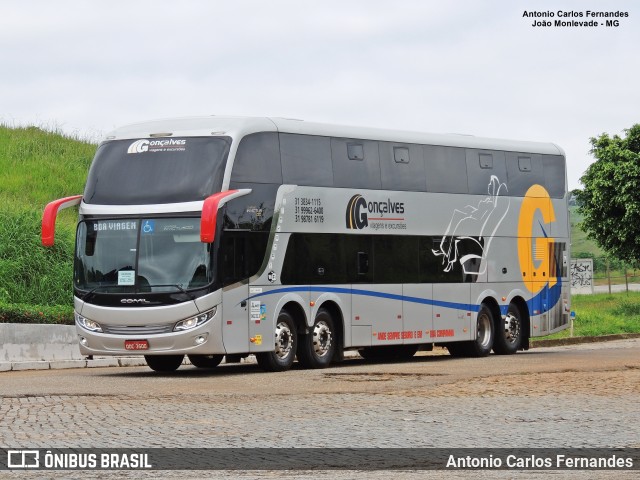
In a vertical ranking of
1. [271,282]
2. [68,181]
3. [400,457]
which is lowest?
[400,457]

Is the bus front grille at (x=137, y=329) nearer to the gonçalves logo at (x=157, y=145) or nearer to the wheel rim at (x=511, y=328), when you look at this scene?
the gonçalves logo at (x=157, y=145)

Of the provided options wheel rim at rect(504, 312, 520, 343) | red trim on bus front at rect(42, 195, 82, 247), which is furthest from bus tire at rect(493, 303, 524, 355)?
red trim on bus front at rect(42, 195, 82, 247)

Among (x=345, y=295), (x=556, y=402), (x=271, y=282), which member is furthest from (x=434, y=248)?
(x=556, y=402)

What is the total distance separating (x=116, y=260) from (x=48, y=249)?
35.6 feet

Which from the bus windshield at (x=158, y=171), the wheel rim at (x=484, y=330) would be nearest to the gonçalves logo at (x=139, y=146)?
the bus windshield at (x=158, y=171)

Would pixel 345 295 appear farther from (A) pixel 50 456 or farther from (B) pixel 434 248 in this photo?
(A) pixel 50 456

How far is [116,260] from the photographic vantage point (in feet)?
74.4

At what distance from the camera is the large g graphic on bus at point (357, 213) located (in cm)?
2534

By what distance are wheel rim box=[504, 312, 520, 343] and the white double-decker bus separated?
45 mm

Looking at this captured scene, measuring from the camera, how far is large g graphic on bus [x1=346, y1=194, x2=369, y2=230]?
25344mm

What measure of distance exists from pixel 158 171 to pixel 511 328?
10443mm

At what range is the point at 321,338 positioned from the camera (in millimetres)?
24750

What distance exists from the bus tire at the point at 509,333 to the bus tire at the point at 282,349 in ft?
22.9

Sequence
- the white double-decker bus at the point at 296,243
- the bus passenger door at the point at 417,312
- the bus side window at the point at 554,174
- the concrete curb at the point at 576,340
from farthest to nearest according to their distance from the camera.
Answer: the concrete curb at the point at 576,340
the bus side window at the point at 554,174
the bus passenger door at the point at 417,312
the white double-decker bus at the point at 296,243
